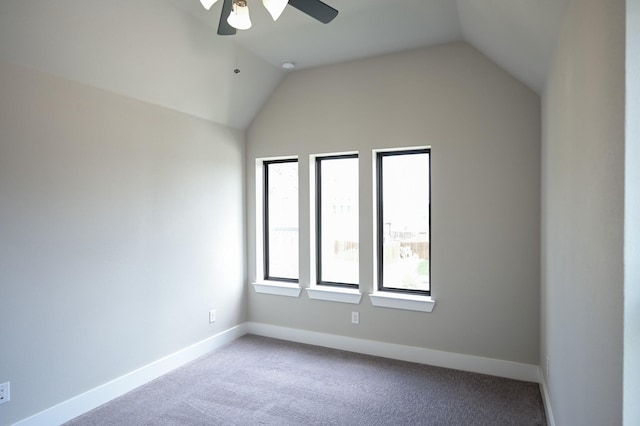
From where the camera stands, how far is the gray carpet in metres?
2.64

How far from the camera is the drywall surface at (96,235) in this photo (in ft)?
7.88

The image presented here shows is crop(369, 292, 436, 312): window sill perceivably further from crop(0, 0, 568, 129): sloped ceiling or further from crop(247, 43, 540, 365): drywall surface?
crop(0, 0, 568, 129): sloped ceiling

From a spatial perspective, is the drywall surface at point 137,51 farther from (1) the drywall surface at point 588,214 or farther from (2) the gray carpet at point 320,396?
(1) the drywall surface at point 588,214

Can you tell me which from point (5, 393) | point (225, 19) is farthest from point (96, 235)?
point (225, 19)

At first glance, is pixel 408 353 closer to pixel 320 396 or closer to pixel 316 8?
pixel 320 396

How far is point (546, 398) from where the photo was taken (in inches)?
105

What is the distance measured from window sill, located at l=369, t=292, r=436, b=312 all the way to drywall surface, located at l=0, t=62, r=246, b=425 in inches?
63.7

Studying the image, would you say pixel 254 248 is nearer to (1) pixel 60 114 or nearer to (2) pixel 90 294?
(2) pixel 90 294

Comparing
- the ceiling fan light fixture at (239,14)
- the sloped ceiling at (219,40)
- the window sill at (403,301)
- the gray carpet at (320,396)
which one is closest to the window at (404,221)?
the window sill at (403,301)

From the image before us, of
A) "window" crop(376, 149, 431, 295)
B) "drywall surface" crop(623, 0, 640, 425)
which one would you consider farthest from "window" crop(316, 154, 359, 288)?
"drywall surface" crop(623, 0, 640, 425)

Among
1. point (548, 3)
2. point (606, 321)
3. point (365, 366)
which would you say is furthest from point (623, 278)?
point (365, 366)

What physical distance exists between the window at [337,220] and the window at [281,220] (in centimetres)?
29

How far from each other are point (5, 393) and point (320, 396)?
1988mm

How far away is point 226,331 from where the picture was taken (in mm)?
4090
